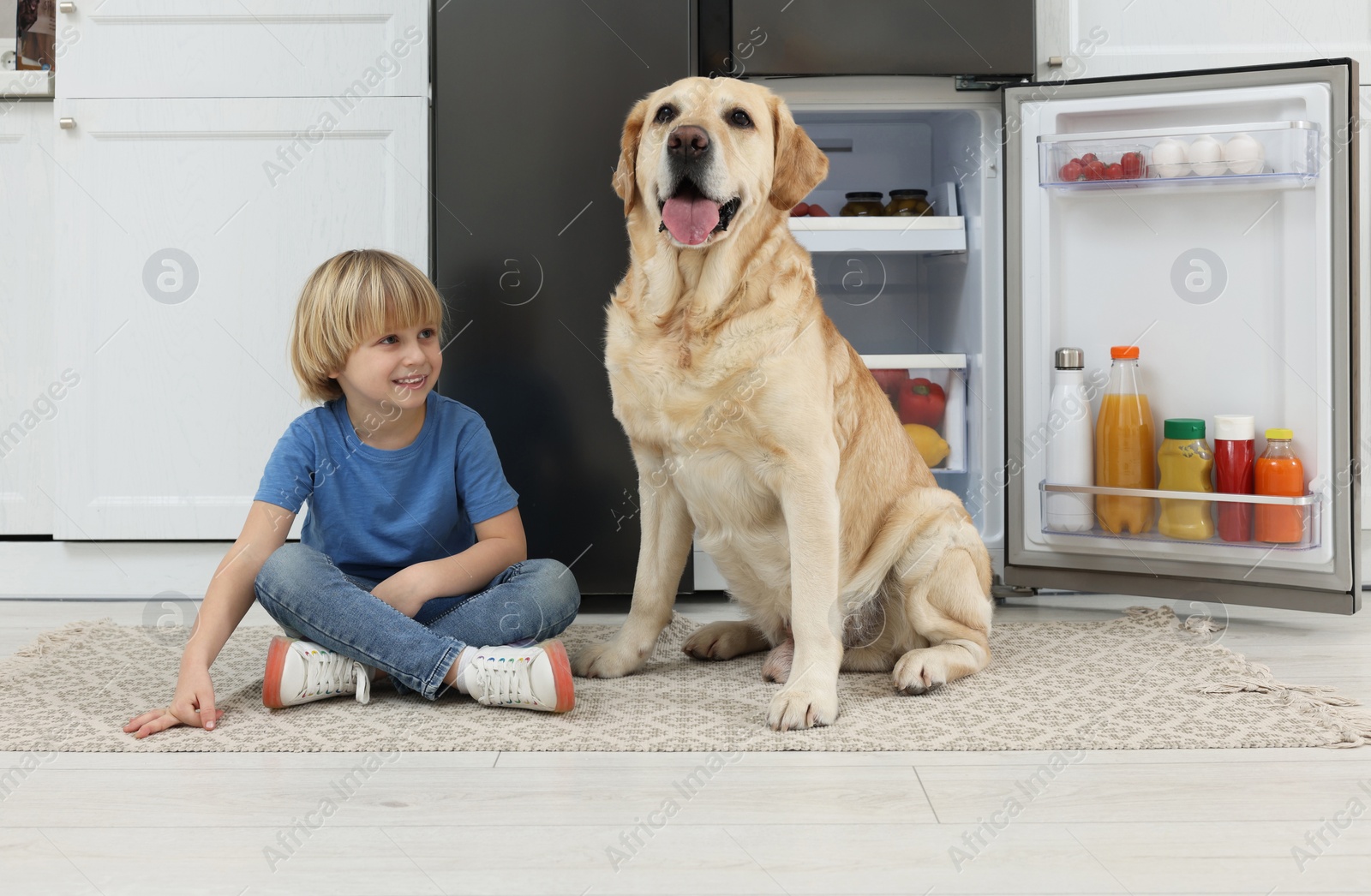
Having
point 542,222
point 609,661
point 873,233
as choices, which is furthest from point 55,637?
point 873,233

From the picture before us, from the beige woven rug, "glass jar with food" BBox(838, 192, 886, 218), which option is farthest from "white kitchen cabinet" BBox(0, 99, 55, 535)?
"glass jar with food" BBox(838, 192, 886, 218)

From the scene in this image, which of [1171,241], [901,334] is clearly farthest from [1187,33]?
[901,334]

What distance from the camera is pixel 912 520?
1762mm

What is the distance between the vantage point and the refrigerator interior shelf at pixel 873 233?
7.91 feet

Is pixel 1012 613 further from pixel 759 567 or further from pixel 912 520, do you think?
pixel 759 567

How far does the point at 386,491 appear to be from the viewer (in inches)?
68.7

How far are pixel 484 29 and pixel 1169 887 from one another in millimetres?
2034

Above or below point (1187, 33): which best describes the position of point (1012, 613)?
below

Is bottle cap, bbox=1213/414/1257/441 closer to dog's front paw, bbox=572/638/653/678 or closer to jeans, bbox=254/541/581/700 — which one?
dog's front paw, bbox=572/638/653/678

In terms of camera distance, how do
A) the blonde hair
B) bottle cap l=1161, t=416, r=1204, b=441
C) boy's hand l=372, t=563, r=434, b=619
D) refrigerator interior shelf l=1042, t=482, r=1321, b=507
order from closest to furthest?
boy's hand l=372, t=563, r=434, b=619 → the blonde hair → refrigerator interior shelf l=1042, t=482, r=1321, b=507 → bottle cap l=1161, t=416, r=1204, b=441

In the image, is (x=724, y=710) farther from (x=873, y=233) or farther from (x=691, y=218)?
(x=873, y=233)

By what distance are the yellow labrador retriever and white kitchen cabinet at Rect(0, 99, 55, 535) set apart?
1.67m

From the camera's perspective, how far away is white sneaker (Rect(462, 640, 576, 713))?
1.49 meters

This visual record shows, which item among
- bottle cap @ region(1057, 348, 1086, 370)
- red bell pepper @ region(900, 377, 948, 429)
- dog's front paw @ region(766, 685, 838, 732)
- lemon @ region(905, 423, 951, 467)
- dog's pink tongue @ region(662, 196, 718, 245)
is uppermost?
dog's pink tongue @ region(662, 196, 718, 245)
